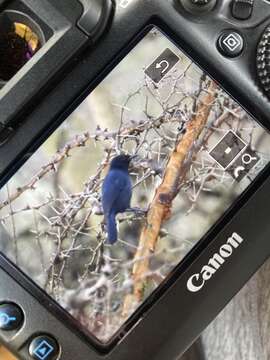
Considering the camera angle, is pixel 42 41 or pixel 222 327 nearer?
pixel 42 41

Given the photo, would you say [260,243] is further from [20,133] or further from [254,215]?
[20,133]

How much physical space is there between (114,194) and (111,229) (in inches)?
1.1

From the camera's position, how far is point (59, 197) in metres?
0.58

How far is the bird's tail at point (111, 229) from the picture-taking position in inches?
22.6

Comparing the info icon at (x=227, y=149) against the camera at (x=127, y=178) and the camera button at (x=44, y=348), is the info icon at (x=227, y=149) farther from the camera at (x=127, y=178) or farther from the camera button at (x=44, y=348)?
the camera button at (x=44, y=348)

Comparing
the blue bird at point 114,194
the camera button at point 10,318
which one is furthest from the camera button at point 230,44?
the camera button at point 10,318

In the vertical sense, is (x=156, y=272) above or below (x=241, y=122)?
below

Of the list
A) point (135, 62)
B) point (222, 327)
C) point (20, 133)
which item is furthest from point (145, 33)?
point (222, 327)

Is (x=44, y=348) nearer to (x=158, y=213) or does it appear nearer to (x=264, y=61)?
(x=158, y=213)

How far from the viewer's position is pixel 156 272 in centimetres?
57

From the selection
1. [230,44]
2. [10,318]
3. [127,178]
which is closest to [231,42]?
[230,44]

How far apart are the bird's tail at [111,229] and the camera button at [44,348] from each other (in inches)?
3.6

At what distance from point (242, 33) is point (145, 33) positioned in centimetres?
8

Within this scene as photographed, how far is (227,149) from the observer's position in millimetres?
583
